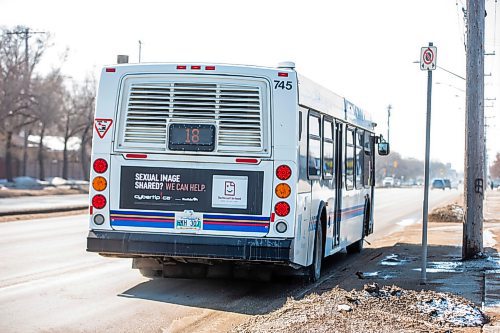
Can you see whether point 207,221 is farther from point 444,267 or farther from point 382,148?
point 382,148

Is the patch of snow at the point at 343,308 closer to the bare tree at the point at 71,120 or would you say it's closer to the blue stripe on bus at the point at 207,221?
the blue stripe on bus at the point at 207,221

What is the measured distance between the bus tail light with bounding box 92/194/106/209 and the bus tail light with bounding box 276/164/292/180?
90.2 inches

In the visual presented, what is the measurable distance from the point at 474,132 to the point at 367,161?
3272mm

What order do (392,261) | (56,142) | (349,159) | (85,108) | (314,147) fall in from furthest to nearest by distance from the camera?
(56,142) → (85,108) → (392,261) → (349,159) → (314,147)

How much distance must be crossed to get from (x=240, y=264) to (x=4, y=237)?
9.38 m

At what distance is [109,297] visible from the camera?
10.7 metres

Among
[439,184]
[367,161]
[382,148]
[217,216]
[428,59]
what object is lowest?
[217,216]

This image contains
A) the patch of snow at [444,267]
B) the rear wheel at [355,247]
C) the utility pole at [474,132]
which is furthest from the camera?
the rear wheel at [355,247]

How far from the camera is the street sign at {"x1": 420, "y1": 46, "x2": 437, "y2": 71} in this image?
37.6 feet

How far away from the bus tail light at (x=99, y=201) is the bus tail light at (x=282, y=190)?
2246mm

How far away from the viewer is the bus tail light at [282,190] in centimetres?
1041

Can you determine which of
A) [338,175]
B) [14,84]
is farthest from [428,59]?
[14,84]

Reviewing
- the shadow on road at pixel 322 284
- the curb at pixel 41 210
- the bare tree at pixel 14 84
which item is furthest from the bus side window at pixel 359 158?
the bare tree at pixel 14 84

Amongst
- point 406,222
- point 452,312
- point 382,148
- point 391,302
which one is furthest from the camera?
point 406,222
